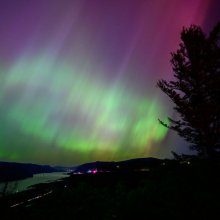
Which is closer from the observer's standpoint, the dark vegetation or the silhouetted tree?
the dark vegetation

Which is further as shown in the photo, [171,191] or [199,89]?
[199,89]

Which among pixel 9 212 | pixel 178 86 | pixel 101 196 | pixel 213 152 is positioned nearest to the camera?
pixel 9 212

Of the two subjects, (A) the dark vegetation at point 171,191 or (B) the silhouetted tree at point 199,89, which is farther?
(B) the silhouetted tree at point 199,89

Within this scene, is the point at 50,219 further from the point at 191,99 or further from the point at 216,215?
the point at 191,99

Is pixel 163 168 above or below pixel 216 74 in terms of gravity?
below

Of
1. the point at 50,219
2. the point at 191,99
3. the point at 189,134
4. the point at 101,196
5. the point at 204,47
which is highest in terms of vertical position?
the point at 204,47

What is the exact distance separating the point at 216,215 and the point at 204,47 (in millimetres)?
17292

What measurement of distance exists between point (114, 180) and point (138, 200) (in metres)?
62.5

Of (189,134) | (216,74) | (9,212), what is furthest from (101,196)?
(216,74)

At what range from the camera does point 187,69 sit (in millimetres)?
14875

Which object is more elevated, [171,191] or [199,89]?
[199,89]

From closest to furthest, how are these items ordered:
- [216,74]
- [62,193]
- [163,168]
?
[163,168]
[62,193]
[216,74]

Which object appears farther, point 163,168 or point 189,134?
point 189,134

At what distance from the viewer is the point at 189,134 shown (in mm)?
15922
